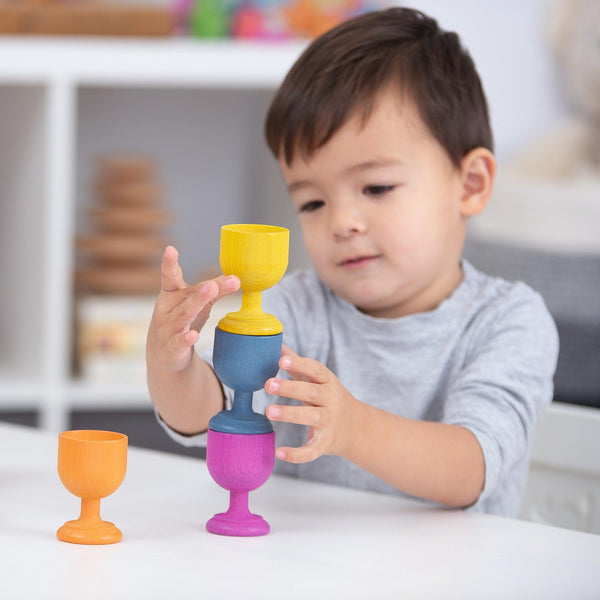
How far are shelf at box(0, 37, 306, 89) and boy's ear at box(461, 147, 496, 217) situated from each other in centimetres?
104

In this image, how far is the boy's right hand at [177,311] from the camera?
64 cm

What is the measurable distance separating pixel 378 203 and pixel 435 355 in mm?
156

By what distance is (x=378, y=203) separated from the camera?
3.00 feet

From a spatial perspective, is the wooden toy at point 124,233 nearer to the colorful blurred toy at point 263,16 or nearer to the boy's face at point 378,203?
the colorful blurred toy at point 263,16

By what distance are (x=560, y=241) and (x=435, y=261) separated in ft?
4.12

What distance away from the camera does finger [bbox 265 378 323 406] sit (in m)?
0.64

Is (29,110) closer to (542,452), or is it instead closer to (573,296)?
(573,296)

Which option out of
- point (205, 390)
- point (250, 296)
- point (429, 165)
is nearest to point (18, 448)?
point (205, 390)

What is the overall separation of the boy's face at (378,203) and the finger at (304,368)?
0.79ft

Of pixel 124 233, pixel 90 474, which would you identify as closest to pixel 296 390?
pixel 90 474

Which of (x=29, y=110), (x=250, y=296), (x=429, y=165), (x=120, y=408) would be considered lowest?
(x=120, y=408)

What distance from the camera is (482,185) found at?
1012 millimetres

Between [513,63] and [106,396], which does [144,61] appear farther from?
[513,63]

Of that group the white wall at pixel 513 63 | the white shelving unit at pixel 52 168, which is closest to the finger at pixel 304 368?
the white shelving unit at pixel 52 168
